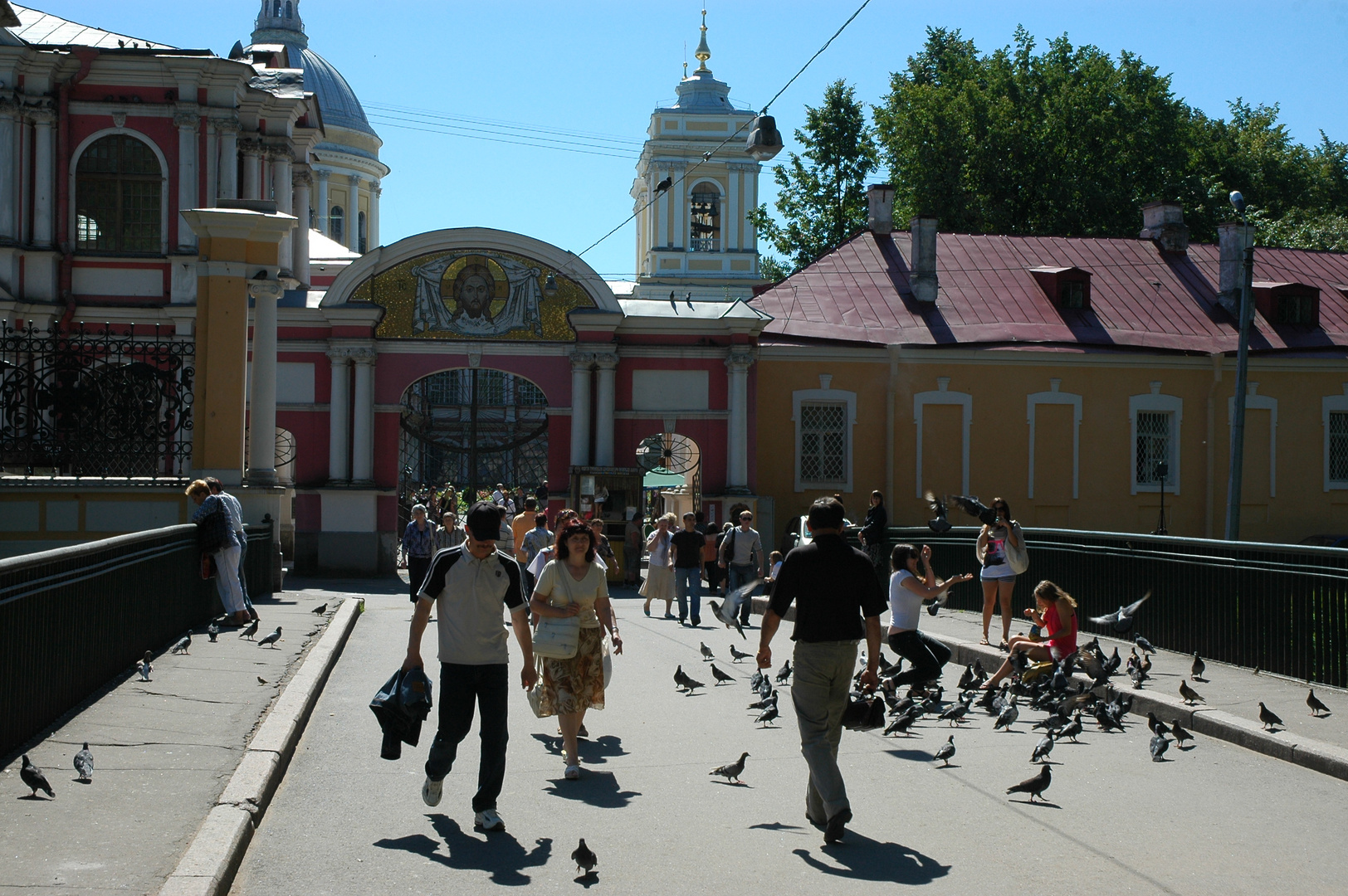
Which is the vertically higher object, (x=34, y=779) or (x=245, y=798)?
(x=34, y=779)

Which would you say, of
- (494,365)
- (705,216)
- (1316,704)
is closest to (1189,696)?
(1316,704)

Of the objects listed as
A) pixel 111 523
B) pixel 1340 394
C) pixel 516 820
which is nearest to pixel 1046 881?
pixel 516 820

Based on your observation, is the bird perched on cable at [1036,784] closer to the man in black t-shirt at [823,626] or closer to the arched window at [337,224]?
the man in black t-shirt at [823,626]

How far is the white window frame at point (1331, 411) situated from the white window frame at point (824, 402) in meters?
12.1

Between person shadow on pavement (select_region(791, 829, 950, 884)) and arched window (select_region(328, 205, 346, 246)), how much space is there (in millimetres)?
Answer: 61665

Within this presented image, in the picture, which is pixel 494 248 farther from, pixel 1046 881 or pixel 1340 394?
pixel 1046 881

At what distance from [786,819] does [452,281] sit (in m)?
24.2

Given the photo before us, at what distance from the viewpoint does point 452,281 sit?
1210 inches

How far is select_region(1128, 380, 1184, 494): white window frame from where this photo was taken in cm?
3422

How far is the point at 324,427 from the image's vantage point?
101 feet

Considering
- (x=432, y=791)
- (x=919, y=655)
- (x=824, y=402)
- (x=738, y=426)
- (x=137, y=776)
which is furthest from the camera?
(x=824, y=402)

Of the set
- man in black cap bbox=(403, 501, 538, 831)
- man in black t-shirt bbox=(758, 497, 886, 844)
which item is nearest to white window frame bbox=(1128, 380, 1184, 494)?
man in black t-shirt bbox=(758, 497, 886, 844)

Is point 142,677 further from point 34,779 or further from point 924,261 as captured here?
point 924,261

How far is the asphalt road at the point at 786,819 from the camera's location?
6.57 m
